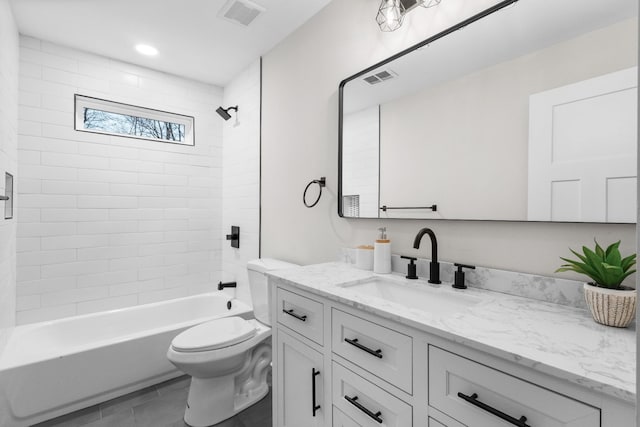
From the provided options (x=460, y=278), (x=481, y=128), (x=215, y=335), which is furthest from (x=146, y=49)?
(x=460, y=278)

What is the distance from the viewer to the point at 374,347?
966 millimetres

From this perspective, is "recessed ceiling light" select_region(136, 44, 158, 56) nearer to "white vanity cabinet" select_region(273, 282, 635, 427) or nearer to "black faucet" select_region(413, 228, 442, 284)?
"white vanity cabinet" select_region(273, 282, 635, 427)

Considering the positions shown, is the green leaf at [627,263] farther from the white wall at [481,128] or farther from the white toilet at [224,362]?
the white toilet at [224,362]

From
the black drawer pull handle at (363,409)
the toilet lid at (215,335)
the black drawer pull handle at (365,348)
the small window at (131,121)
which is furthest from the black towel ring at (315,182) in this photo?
the small window at (131,121)

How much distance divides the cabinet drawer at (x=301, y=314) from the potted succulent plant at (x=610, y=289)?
824 mm

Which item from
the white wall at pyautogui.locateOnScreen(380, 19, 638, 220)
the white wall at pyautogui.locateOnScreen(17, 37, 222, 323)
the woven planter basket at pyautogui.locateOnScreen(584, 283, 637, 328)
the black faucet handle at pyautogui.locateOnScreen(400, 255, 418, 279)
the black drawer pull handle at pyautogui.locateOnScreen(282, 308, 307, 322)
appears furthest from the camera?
the white wall at pyautogui.locateOnScreen(17, 37, 222, 323)

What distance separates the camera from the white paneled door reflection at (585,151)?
89cm

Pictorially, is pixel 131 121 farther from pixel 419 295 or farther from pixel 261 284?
pixel 419 295

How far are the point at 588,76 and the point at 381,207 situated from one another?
2.99 feet

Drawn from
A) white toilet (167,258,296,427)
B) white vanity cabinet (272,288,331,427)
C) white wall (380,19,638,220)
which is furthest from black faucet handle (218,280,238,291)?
white wall (380,19,638,220)

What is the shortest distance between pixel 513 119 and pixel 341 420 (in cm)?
125

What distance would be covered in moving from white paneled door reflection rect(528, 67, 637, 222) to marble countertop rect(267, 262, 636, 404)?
0.33 meters

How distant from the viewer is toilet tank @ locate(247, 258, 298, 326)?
6.97 ft

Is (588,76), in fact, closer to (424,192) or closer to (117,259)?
(424,192)
